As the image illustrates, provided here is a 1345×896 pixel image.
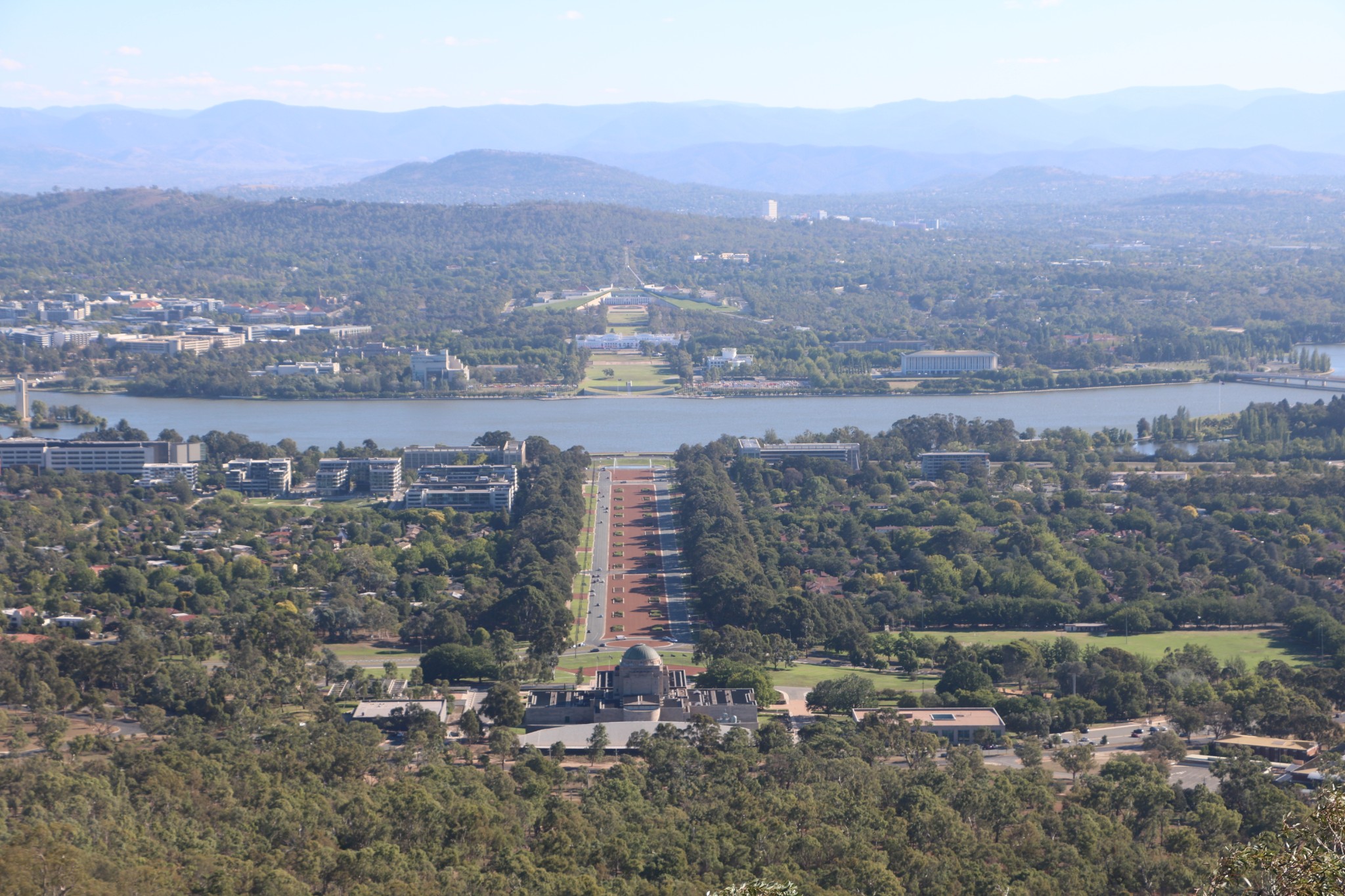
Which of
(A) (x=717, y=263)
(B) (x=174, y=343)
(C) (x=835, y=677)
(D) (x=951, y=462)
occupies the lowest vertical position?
(C) (x=835, y=677)

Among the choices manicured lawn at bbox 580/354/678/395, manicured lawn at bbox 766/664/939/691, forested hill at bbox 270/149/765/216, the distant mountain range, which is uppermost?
the distant mountain range

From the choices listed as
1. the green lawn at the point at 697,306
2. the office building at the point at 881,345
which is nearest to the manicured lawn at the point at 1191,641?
the office building at the point at 881,345

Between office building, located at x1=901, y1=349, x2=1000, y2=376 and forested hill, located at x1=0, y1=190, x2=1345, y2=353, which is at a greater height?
forested hill, located at x1=0, y1=190, x2=1345, y2=353

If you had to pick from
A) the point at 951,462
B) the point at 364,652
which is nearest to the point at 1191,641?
the point at 364,652

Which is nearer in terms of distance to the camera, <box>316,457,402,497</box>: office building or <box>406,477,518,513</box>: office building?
<box>406,477,518,513</box>: office building

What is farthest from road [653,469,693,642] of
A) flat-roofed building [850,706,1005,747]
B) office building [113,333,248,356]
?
office building [113,333,248,356]

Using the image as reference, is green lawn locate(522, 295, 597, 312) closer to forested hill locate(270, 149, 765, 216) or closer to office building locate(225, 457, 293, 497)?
office building locate(225, 457, 293, 497)

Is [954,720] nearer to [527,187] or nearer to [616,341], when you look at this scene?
[616,341]
